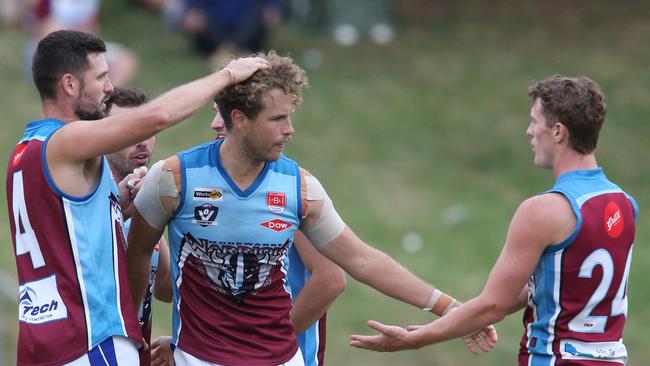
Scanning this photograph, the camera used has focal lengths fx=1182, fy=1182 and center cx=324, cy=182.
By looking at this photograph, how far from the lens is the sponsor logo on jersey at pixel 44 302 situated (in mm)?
4859

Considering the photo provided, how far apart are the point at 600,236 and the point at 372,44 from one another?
11.5 m

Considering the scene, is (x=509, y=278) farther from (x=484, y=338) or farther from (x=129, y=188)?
(x=129, y=188)

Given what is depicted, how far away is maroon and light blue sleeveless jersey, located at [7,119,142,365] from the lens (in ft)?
15.9

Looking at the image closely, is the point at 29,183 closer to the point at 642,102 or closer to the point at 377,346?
the point at 377,346

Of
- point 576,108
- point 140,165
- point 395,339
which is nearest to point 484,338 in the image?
point 395,339

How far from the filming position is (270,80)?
496cm

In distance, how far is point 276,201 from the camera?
506 cm

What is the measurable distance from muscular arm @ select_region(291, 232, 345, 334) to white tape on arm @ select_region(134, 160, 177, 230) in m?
0.74

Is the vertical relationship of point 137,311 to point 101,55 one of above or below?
below

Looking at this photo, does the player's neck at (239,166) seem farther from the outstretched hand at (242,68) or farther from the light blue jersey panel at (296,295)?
the light blue jersey panel at (296,295)

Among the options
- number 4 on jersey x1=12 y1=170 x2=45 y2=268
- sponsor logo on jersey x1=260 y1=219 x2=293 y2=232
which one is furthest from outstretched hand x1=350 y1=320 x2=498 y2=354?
number 4 on jersey x1=12 y1=170 x2=45 y2=268

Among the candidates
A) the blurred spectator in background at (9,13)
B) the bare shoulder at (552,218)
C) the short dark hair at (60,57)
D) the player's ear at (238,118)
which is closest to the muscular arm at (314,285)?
the player's ear at (238,118)

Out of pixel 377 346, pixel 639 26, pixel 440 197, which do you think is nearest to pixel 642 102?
pixel 639 26

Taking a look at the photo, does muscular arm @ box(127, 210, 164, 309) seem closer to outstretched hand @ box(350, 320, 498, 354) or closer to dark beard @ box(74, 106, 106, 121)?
dark beard @ box(74, 106, 106, 121)
